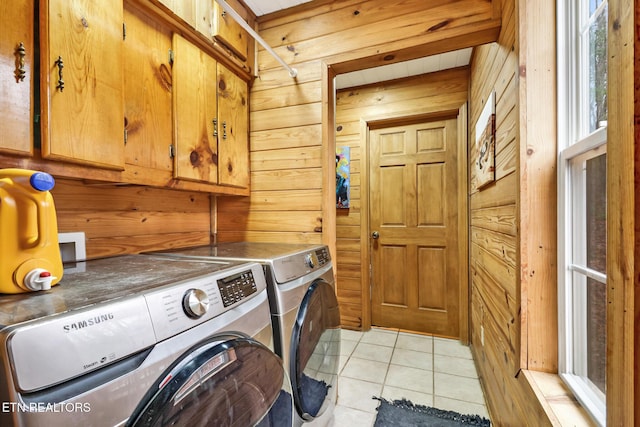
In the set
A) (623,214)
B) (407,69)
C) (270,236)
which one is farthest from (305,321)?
(407,69)

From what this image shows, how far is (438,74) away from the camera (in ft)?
8.77

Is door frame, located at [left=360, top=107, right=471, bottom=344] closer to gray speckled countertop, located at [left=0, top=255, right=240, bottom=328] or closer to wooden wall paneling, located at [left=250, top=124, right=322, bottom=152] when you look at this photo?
wooden wall paneling, located at [left=250, top=124, right=322, bottom=152]

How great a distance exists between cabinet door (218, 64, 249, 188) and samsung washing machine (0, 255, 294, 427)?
0.89 meters

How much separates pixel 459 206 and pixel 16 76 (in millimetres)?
2860

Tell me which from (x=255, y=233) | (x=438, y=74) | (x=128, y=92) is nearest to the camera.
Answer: (x=128, y=92)

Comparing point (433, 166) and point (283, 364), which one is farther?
point (433, 166)

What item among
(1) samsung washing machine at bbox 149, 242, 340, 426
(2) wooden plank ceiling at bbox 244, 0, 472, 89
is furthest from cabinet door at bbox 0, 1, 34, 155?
(2) wooden plank ceiling at bbox 244, 0, 472, 89

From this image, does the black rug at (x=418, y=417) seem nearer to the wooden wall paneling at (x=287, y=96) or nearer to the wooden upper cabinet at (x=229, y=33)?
the wooden wall paneling at (x=287, y=96)

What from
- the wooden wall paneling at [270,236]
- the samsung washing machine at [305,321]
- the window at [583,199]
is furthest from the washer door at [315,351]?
the window at [583,199]

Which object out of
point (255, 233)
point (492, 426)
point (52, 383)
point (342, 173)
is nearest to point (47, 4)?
point (52, 383)

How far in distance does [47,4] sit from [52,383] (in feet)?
3.62

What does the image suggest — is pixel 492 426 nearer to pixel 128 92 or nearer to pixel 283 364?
pixel 283 364

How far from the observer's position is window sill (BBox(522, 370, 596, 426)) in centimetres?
82

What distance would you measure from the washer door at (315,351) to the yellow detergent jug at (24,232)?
0.73 m
